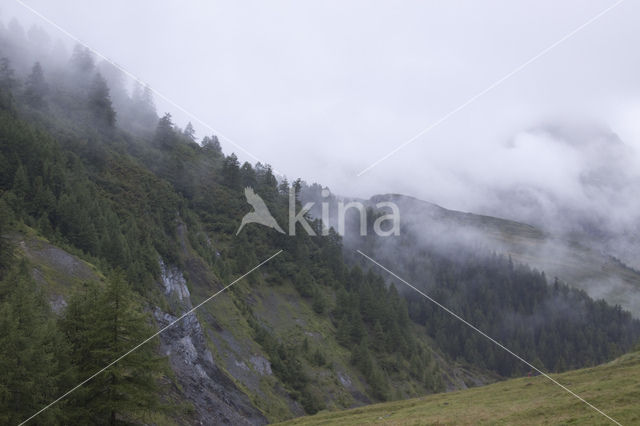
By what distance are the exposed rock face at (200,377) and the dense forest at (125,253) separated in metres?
3.60

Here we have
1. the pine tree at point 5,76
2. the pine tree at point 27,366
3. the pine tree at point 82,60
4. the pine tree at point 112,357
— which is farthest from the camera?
the pine tree at point 82,60

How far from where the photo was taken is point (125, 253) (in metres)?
52.2

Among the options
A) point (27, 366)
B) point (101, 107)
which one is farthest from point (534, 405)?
point (101, 107)

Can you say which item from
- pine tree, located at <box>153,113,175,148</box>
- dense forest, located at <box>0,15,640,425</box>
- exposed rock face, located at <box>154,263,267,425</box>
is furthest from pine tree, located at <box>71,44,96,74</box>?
exposed rock face, located at <box>154,263,267,425</box>

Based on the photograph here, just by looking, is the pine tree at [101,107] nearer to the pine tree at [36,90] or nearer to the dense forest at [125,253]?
the dense forest at [125,253]

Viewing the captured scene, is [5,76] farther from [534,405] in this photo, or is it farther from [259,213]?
[534,405]

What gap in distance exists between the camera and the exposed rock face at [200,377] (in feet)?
130

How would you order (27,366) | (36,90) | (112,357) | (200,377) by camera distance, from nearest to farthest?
(27,366)
(112,357)
(200,377)
(36,90)

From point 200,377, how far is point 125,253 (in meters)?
18.5

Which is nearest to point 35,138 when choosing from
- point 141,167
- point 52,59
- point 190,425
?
point 141,167

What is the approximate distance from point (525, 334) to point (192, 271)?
17064 centimetres

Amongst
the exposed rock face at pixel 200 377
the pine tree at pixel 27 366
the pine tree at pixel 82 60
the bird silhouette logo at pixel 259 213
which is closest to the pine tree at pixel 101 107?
the pine tree at pixel 82 60

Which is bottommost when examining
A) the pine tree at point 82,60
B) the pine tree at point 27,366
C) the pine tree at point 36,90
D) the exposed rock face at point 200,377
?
the exposed rock face at point 200,377

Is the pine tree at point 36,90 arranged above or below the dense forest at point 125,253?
above
